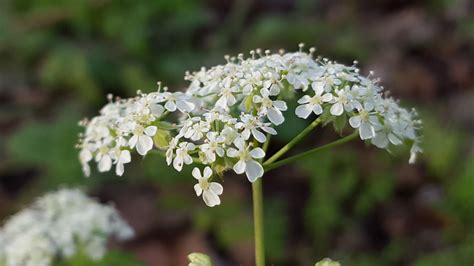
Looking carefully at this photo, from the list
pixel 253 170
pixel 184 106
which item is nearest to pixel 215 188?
pixel 253 170

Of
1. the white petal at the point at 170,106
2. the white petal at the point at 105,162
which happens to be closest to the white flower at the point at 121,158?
the white petal at the point at 105,162

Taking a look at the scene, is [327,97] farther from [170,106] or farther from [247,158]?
[170,106]

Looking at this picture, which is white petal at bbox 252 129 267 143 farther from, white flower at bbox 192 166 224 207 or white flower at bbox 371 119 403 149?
white flower at bbox 371 119 403 149

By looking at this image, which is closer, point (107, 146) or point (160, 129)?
point (160, 129)

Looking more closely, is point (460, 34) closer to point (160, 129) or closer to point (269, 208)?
point (269, 208)

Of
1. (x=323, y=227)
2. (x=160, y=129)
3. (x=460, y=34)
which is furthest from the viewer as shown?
(x=460, y=34)

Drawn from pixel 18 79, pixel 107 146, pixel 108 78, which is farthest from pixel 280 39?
pixel 107 146

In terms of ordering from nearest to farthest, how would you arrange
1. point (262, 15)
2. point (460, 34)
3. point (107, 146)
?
point (107, 146) → point (460, 34) → point (262, 15)

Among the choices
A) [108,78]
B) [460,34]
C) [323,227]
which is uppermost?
[460,34]
